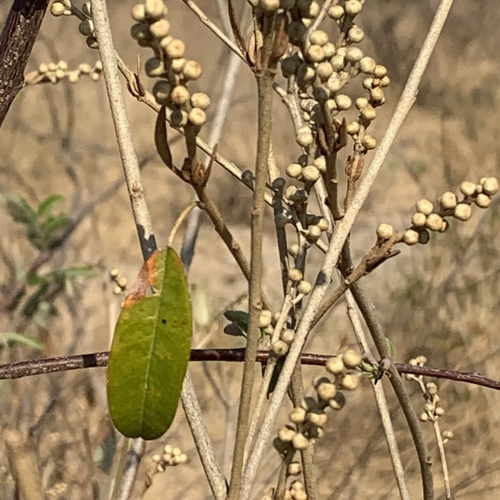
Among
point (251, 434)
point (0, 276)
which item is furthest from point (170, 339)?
point (0, 276)

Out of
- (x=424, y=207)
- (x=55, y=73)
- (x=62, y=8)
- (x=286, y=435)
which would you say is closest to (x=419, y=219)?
(x=424, y=207)

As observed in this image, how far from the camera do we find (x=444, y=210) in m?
0.40

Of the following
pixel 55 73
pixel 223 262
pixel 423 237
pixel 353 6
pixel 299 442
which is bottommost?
pixel 299 442

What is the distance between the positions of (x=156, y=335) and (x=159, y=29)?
0.14 meters

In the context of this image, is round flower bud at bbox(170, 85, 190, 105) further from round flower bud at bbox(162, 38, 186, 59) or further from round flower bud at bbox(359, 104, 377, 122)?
round flower bud at bbox(359, 104, 377, 122)

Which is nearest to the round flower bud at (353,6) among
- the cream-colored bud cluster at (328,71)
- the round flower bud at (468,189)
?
the cream-colored bud cluster at (328,71)

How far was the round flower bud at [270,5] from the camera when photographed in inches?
11.9

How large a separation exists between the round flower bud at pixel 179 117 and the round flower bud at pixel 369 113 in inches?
5.3

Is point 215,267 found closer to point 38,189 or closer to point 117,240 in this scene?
point 117,240

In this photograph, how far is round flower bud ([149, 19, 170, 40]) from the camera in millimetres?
286

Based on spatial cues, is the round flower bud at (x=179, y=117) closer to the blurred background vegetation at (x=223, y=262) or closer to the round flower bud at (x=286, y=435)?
the round flower bud at (x=286, y=435)

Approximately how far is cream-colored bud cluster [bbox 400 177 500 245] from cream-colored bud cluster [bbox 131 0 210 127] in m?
0.13

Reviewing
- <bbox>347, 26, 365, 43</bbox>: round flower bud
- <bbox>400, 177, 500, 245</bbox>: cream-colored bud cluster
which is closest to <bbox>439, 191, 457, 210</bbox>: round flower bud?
<bbox>400, 177, 500, 245</bbox>: cream-colored bud cluster

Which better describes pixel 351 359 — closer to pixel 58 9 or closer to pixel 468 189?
pixel 468 189
